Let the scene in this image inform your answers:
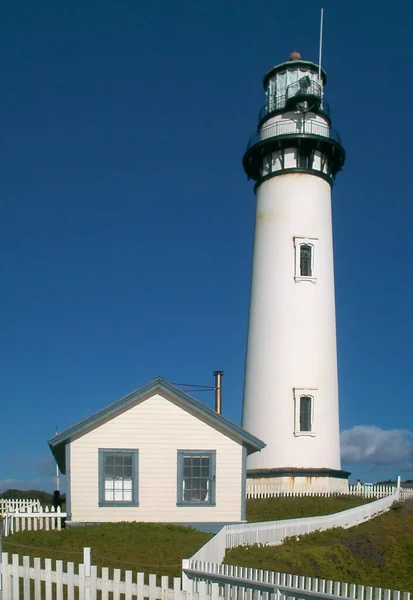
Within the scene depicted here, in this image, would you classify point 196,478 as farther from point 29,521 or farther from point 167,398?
point 29,521

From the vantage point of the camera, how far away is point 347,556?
16.3m

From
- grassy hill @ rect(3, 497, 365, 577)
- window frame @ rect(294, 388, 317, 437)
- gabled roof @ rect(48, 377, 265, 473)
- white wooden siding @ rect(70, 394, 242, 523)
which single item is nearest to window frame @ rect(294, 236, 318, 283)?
window frame @ rect(294, 388, 317, 437)

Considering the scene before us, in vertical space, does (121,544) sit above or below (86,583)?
below

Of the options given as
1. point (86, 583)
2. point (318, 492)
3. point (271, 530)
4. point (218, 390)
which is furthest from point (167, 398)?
point (318, 492)

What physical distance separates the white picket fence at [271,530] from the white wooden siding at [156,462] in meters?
1.84

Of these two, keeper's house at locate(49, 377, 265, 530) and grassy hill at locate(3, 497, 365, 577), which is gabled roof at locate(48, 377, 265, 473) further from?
grassy hill at locate(3, 497, 365, 577)

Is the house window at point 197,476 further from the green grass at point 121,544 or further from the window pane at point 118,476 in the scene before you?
the green grass at point 121,544

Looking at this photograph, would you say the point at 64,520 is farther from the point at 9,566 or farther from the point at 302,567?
the point at 9,566

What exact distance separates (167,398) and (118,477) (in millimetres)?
2520

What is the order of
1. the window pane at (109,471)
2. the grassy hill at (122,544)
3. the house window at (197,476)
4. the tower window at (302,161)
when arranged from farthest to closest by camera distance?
the tower window at (302,161) → the house window at (197,476) → the window pane at (109,471) → the grassy hill at (122,544)

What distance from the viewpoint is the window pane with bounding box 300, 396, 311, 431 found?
96.7 feet

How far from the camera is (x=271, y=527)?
17031 mm

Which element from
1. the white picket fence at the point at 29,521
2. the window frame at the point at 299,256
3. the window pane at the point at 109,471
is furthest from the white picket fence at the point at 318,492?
the white picket fence at the point at 29,521

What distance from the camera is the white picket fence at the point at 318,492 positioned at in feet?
89.5
